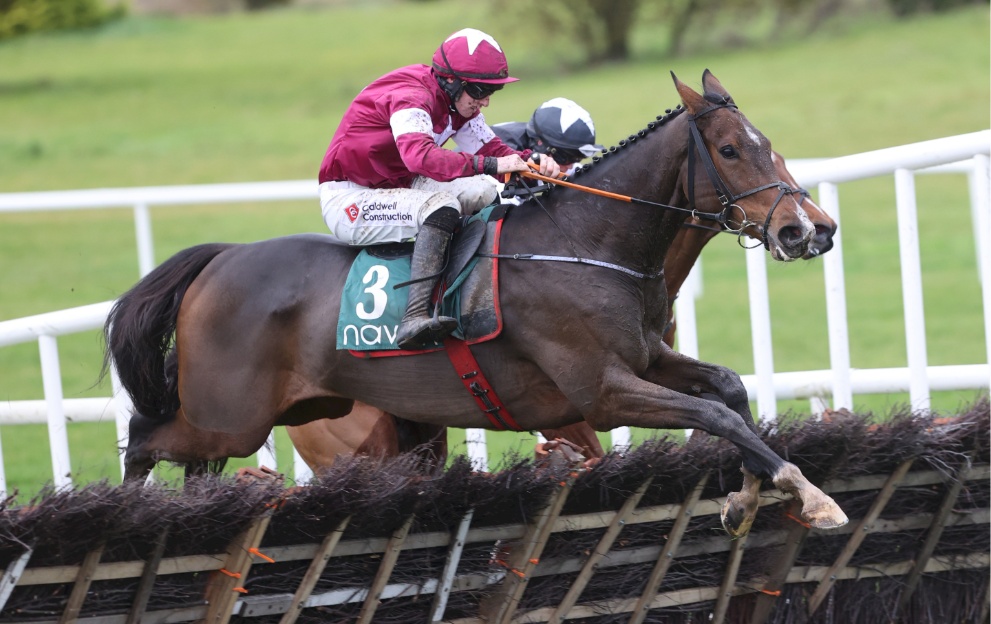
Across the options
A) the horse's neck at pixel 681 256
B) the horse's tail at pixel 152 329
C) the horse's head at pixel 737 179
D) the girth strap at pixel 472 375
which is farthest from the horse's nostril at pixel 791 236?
the horse's tail at pixel 152 329

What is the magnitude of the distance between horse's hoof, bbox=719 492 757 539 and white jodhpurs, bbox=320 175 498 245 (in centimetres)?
134

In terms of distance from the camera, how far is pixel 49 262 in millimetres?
15922

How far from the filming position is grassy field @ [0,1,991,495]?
455 inches

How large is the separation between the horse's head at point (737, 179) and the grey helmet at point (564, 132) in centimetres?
126

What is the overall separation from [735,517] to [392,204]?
5.15 feet

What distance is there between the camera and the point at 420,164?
4.36m

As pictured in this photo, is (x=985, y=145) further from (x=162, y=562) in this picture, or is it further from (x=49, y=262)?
(x=49, y=262)

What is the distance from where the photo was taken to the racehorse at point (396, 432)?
524cm

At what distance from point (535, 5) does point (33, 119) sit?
9.37m

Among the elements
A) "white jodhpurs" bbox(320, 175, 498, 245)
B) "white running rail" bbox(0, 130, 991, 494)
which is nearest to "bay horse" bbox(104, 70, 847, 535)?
"white jodhpurs" bbox(320, 175, 498, 245)

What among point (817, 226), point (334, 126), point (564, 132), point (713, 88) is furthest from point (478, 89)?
point (334, 126)

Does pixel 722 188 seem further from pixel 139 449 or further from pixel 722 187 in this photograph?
pixel 139 449

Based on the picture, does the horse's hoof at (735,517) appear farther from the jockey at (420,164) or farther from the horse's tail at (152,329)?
the horse's tail at (152,329)

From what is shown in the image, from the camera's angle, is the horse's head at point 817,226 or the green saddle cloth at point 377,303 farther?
the green saddle cloth at point 377,303
